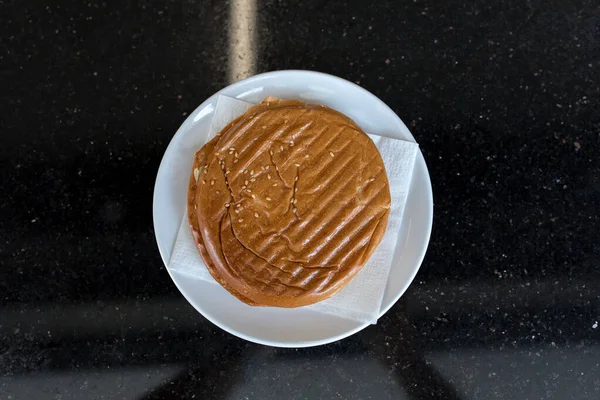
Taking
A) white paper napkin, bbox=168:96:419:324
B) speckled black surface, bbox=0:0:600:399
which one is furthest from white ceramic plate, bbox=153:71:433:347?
speckled black surface, bbox=0:0:600:399

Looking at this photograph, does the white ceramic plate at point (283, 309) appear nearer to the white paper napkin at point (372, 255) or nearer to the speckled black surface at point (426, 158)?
the white paper napkin at point (372, 255)

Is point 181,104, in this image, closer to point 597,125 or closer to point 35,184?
point 35,184

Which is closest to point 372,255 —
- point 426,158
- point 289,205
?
point 289,205

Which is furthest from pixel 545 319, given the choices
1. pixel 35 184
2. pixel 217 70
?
pixel 35 184

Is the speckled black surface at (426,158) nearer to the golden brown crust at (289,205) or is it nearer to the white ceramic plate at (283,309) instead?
the white ceramic plate at (283,309)

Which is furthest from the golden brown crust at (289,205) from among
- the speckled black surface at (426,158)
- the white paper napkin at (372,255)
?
the speckled black surface at (426,158)

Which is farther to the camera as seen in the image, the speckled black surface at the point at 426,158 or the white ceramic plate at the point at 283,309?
the speckled black surface at the point at 426,158

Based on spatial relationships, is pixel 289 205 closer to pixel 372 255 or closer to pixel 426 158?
pixel 372 255
